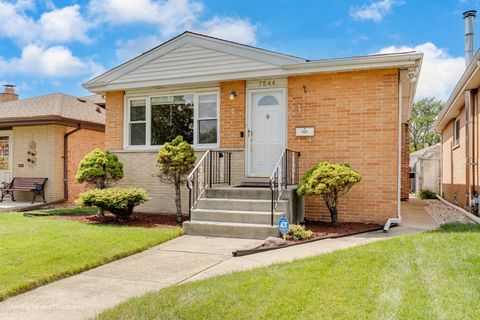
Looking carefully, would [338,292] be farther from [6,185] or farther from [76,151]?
[6,185]

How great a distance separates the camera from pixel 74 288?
13.4 ft

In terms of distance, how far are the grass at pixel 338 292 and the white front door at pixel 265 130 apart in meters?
4.24

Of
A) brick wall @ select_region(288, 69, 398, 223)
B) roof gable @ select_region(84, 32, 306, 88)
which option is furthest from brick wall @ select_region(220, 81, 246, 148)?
brick wall @ select_region(288, 69, 398, 223)

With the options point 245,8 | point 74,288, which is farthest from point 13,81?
point 74,288

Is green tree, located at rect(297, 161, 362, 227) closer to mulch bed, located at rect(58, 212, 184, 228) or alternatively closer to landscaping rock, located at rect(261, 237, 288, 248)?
landscaping rock, located at rect(261, 237, 288, 248)

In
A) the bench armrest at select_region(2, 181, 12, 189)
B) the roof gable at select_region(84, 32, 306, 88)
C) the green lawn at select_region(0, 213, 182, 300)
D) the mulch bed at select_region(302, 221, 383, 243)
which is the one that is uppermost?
the roof gable at select_region(84, 32, 306, 88)

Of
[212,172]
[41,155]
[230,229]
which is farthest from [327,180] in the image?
[41,155]

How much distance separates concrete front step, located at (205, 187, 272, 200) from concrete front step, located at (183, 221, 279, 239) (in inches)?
31.6

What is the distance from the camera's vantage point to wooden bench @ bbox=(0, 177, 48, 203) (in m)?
12.1

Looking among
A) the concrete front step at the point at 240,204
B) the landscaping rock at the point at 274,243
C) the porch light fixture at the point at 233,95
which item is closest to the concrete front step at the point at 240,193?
the concrete front step at the point at 240,204

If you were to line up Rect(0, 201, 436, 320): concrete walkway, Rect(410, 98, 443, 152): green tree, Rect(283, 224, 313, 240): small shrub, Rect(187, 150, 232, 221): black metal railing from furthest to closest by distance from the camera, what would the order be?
Rect(410, 98, 443, 152): green tree < Rect(187, 150, 232, 221): black metal railing < Rect(283, 224, 313, 240): small shrub < Rect(0, 201, 436, 320): concrete walkway

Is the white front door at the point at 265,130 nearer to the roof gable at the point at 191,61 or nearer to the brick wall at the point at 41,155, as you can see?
the roof gable at the point at 191,61

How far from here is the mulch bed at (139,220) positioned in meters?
8.09

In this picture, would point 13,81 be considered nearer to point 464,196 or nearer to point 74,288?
point 74,288
